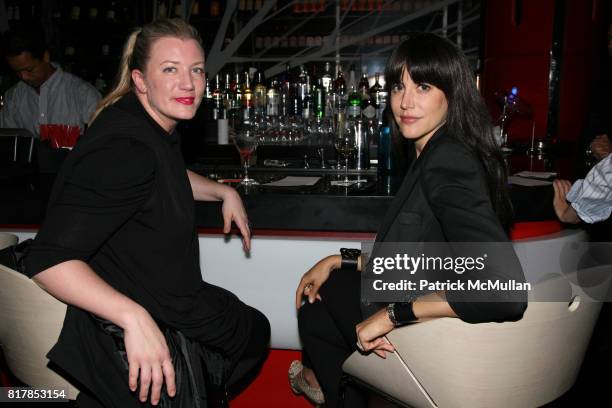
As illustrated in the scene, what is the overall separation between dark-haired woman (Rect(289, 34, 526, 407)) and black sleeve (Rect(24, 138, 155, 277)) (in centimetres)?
56

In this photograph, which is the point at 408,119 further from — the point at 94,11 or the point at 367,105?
the point at 94,11

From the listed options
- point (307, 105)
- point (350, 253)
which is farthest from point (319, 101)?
point (350, 253)

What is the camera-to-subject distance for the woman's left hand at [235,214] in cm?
167

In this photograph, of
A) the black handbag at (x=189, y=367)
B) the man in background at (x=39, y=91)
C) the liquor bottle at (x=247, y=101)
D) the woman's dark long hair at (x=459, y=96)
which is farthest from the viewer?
the liquor bottle at (x=247, y=101)

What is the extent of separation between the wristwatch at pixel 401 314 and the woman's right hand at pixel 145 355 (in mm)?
462

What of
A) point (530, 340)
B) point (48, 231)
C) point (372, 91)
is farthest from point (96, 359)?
point (372, 91)

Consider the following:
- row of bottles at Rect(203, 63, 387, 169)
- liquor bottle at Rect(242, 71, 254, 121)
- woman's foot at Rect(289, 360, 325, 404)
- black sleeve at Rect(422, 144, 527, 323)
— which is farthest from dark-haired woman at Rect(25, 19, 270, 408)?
liquor bottle at Rect(242, 71, 254, 121)

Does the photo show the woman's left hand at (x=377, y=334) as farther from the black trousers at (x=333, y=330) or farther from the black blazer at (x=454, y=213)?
the black trousers at (x=333, y=330)

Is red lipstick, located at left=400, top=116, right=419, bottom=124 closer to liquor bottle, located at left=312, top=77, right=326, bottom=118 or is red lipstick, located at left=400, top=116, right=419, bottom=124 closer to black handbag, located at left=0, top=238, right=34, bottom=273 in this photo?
black handbag, located at left=0, top=238, right=34, bottom=273

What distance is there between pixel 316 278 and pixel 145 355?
66 cm

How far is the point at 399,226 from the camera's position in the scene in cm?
129

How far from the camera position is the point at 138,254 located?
123 centimetres

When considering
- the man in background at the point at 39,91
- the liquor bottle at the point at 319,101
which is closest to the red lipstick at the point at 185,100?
the man in background at the point at 39,91

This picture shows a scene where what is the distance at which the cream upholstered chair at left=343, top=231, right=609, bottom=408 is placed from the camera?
1.02m
